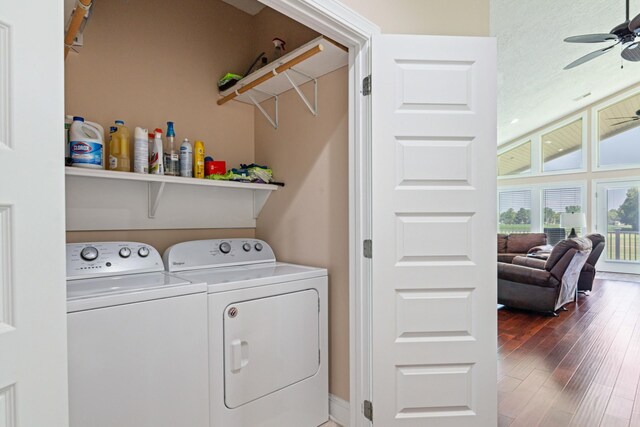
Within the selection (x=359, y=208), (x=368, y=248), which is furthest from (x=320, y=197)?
(x=368, y=248)

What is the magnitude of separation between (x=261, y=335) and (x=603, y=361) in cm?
275

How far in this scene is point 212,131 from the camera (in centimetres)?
238

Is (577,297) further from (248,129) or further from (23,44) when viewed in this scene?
(23,44)

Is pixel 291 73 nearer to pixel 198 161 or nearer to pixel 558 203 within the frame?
pixel 198 161

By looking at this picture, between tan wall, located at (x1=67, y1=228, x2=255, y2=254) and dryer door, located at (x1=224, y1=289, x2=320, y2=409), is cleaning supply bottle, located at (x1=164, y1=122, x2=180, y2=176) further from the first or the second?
dryer door, located at (x1=224, y1=289, x2=320, y2=409)

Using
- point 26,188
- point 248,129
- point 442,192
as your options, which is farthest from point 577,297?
point 26,188

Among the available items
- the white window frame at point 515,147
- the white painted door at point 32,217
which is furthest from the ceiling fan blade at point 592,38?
the white window frame at point 515,147

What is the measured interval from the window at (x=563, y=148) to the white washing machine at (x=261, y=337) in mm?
8090

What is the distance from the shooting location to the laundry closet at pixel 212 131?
1904 millimetres

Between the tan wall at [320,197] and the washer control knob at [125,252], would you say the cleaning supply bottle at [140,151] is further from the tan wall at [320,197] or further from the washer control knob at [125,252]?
the tan wall at [320,197]

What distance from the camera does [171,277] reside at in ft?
5.41

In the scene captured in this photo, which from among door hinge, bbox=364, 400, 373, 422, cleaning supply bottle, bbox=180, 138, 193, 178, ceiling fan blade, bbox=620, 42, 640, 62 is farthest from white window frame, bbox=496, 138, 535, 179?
cleaning supply bottle, bbox=180, 138, 193, 178

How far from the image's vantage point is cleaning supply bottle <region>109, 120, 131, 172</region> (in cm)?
183

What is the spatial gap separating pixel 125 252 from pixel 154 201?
397 mm
